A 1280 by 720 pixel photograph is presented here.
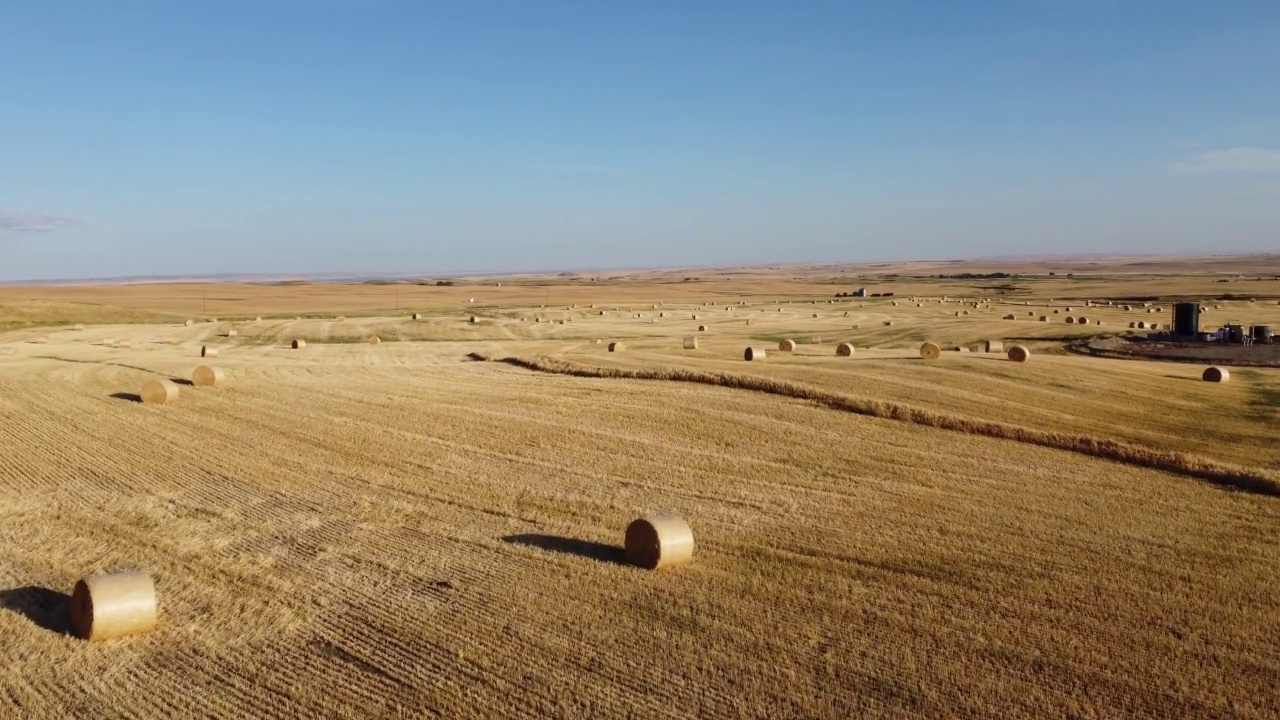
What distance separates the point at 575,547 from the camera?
13422mm

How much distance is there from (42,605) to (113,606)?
179 centimetres

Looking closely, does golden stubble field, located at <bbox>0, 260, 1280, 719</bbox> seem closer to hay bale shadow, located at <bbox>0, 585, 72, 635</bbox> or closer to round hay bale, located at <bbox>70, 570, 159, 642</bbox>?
hay bale shadow, located at <bbox>0, 585, 72, 635</bbox>

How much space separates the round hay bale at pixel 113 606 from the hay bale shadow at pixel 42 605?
32 centimetres

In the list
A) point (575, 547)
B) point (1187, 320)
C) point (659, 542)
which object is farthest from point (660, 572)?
point (1187, 320)

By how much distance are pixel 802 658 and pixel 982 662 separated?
1705mm

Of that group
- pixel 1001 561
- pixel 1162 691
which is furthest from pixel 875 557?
pixel 1162 691

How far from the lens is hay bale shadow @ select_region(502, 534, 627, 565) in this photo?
42.4ft

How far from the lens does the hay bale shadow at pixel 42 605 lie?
10.7 m

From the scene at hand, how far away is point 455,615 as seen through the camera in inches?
432

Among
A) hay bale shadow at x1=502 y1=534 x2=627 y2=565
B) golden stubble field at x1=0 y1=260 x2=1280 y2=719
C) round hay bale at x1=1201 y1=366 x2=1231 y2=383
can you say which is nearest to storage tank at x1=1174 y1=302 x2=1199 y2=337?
golden stubble field at x1=0 y1=260 x2=1280 y2=719

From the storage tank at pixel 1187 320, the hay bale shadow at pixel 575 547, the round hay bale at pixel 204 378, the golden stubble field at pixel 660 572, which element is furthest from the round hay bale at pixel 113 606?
the storage tank at pixel 1187 320

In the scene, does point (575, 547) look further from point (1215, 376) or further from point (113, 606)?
point (1215, 376)

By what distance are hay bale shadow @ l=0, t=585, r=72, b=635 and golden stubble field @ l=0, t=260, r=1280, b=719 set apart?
0.06 m

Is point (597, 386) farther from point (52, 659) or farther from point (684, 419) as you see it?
point (52, 659)
